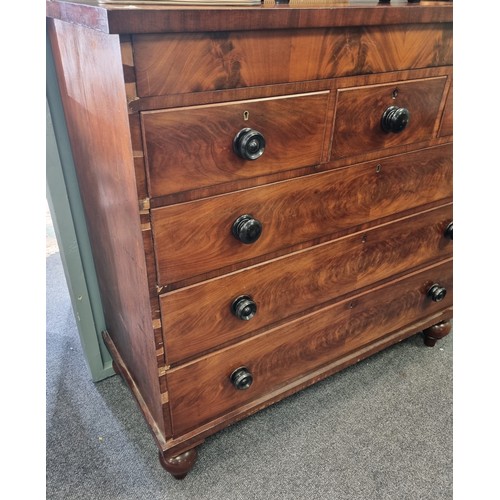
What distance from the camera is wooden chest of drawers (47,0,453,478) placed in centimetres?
65

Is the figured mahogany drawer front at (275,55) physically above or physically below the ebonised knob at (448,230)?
above

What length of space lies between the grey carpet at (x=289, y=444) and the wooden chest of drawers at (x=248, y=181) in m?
0.12

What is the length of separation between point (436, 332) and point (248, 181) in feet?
3.09

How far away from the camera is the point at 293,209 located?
855 millimetres

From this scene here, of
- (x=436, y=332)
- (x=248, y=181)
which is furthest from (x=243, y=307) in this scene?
(x=436, y=332)

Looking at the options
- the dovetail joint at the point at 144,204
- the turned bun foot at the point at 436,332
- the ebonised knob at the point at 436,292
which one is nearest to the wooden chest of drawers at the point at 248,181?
the dovetail joint at the point at 144,204

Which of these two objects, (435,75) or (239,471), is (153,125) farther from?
(239,471)

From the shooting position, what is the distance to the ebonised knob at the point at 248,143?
27.7 inches

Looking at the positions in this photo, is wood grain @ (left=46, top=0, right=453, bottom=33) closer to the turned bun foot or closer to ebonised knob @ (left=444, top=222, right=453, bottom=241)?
ebonised knob @ (left=444, top=222, right=453, bottom=241)

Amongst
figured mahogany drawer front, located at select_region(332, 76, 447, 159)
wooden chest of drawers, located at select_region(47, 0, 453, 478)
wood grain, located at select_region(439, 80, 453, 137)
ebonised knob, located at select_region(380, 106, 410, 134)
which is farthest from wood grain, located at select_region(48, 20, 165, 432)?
wood grain, located at select_region(439, 80, 453, 137)

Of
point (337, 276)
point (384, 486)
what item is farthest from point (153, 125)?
point (384, 486)

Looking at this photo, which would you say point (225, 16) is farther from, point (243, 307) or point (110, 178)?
point (243, 307)

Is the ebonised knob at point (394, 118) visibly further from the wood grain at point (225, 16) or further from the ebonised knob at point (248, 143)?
the ebonised knob at point (248, 143)

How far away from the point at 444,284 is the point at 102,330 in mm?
989
